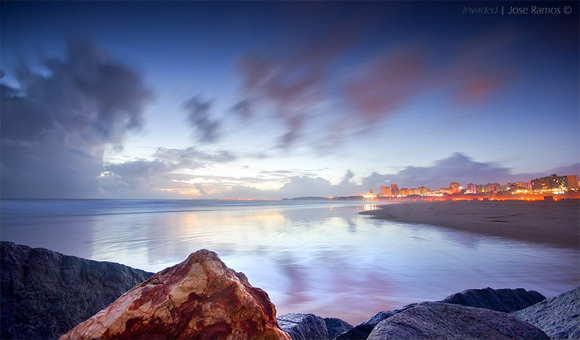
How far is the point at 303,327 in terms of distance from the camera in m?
3.01

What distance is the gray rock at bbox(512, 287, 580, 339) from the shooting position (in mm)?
2455

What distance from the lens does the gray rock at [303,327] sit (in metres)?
2.86

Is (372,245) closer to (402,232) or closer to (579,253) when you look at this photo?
(402,232)

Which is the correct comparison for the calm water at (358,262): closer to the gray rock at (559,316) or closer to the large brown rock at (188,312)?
the gray rock at (559,316)

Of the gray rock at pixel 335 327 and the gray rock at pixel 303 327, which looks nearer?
the gray rock at pixel 303 327

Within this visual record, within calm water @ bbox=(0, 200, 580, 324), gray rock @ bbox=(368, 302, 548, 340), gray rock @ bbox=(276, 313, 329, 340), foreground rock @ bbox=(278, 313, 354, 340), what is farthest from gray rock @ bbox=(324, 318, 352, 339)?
gray rock @ bbox=(368, 302, 548, 340)

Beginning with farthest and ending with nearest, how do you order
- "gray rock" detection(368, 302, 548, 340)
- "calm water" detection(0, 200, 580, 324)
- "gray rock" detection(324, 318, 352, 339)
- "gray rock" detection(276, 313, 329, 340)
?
"calm water" detection(0, 200, 580, 324), "gray rock" detection(324, 318, 352, 339), "gray rock" detection(276, 313, 329, 340), "gray rock" detection(368, 302, 548, 340)

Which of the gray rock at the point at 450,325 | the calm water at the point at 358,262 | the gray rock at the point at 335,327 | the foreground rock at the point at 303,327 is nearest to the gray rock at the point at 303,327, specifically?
the foreground rock at the point at 303,327

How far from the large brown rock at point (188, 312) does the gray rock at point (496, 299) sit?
10.7 ft

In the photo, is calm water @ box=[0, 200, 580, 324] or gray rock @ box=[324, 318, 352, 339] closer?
gray rock @ box=[324, 318, 352, 339]

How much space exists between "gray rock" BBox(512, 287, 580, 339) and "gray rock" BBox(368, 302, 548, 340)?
1.05 feet

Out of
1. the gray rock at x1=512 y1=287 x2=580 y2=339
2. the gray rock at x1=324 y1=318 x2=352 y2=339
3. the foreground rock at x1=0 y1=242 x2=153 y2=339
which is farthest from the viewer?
the gray rock at x1=324 y1=318 x2=352 y2=339

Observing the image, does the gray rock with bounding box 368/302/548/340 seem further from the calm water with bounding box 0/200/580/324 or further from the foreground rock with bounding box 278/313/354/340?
the calm water with bounding box 0/200/580/324

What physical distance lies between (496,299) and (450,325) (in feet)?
7.34
